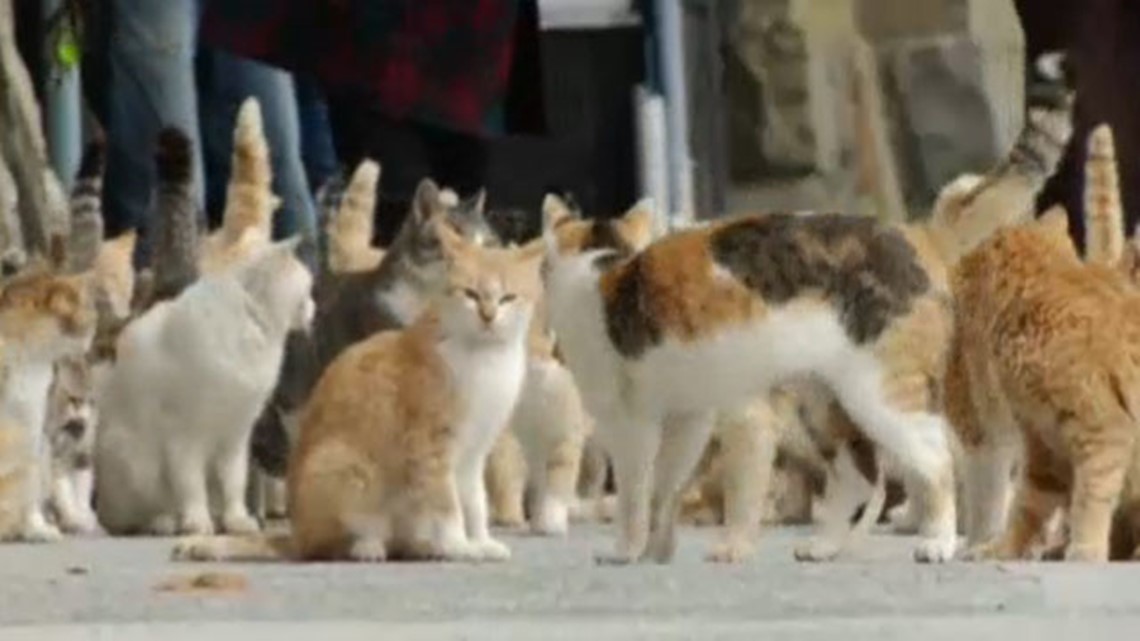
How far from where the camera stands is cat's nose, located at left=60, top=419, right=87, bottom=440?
30.9 ft

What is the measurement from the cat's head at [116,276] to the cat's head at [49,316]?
463mm

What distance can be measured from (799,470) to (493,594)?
2.63 metres

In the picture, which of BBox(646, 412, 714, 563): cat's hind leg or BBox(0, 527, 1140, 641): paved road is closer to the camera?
BBox(0, 527, 1140, 641): paved road

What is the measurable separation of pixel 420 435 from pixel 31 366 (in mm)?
1395

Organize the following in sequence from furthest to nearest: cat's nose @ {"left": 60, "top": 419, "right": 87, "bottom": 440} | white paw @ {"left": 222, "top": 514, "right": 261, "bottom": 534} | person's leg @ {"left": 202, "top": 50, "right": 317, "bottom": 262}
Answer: person's leg @ {"left": 202, "top": 50, "right": 317, "bottom": 262} → cat's nose @ {"left": 60, "top": 419, "right": 87, "bottom": 440} → white paw @ {"left": 222, "top": 514, "right": 261, "bottom": 534}

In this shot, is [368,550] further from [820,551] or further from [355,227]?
[355,227]

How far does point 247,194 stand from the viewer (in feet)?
32.9

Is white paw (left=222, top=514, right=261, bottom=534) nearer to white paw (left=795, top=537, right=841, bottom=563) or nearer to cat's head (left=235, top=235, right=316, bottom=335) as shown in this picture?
cat's head (left=235, top=235, right=316, bottom=335)

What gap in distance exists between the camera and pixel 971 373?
7660 mm

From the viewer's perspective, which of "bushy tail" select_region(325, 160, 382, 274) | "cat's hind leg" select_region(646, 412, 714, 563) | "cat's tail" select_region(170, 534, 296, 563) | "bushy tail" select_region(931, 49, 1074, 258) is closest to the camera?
"cat's hind leg" select_region(646, 412, 714, 563)

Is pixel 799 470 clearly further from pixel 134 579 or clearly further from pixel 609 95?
pixel 609 95

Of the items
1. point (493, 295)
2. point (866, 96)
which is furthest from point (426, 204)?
point (866, 96)

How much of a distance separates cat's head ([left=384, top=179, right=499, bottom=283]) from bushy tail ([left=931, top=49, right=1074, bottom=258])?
1.26 metres

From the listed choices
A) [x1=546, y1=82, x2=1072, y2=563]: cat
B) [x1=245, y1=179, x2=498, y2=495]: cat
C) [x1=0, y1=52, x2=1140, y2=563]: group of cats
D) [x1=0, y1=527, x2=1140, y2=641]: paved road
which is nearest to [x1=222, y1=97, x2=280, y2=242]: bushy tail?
[x1=245, y1=179, x2=498, y2=495]: cat
